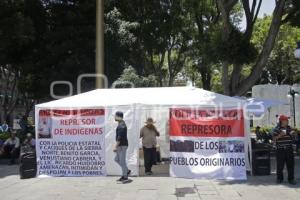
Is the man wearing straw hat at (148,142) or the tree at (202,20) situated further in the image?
the tree at (202,20)

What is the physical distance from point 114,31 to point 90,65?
6.79ft

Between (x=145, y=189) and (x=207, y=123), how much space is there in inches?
119

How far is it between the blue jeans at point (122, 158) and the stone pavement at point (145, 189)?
0.36 m

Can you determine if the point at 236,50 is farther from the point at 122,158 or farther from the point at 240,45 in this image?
the point at 122,158

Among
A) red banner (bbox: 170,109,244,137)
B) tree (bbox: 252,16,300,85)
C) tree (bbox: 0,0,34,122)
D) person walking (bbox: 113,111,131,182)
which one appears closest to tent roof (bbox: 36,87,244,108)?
red banner (bbox: 170,109,244,137)

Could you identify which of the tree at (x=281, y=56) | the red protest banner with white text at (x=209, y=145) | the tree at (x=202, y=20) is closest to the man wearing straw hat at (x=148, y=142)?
the red protest banner with white text at (x=209, y=145)

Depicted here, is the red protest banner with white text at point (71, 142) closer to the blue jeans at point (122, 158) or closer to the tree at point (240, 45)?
the blue jeans at point (122, 158)

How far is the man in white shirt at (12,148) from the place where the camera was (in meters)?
20.3

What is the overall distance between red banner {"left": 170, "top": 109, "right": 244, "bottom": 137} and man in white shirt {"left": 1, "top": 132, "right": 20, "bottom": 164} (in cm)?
731

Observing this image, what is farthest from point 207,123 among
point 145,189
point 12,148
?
point 12,148

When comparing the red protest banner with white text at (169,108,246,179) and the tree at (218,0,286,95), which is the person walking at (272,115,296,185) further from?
the tree at (218,0,286,95)

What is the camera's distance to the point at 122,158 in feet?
48.1

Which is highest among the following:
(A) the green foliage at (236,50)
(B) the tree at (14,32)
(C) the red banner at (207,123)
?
(B) the tree at (14,32)

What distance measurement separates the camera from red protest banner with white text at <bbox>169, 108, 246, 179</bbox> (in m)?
15.1
